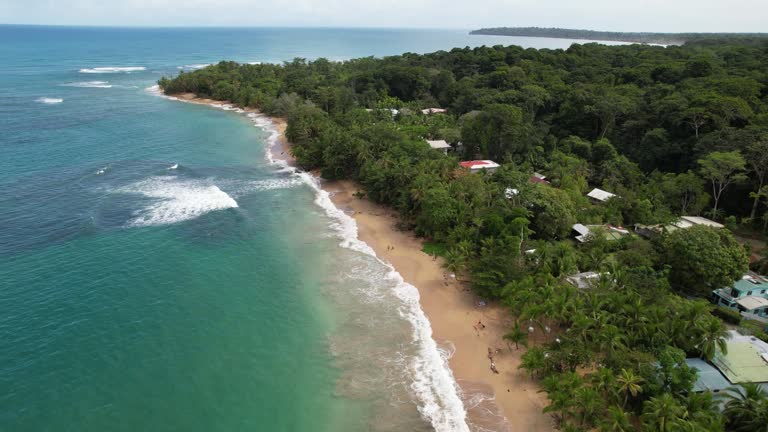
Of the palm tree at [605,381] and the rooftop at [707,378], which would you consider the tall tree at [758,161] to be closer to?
the rooftop at [707,378]

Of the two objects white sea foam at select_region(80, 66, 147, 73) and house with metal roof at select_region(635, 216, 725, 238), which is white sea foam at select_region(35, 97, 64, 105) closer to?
white sea foam at select_region(80, 66, 147, 73)

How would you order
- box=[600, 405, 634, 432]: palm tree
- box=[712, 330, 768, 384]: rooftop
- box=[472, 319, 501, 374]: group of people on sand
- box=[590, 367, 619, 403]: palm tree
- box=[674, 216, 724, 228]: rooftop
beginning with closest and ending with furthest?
box=[600, 405, 634, 432]: palm tree, box=[590, 367, 619, 403]: palm tree, box=[712, 330, 768, 384]: rooftop, box=[472, 319, 501, 374]: group of people on sand, box=[674, 216, 724, 228]: rooftop

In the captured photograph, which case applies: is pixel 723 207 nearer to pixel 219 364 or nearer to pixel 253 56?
pixel 219 364

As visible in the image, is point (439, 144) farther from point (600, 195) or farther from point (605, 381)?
point (605, 381)

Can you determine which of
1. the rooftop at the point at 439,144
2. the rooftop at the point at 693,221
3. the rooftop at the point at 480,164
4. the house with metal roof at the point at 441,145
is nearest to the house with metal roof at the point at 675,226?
the rooftop at the point at 693,221

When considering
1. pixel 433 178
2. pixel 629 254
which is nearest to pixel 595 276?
pixel 629 254

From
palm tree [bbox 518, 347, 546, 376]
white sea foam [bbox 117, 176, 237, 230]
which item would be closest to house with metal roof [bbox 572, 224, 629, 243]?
palm tree [bbox 518, 347, 546, 376]
